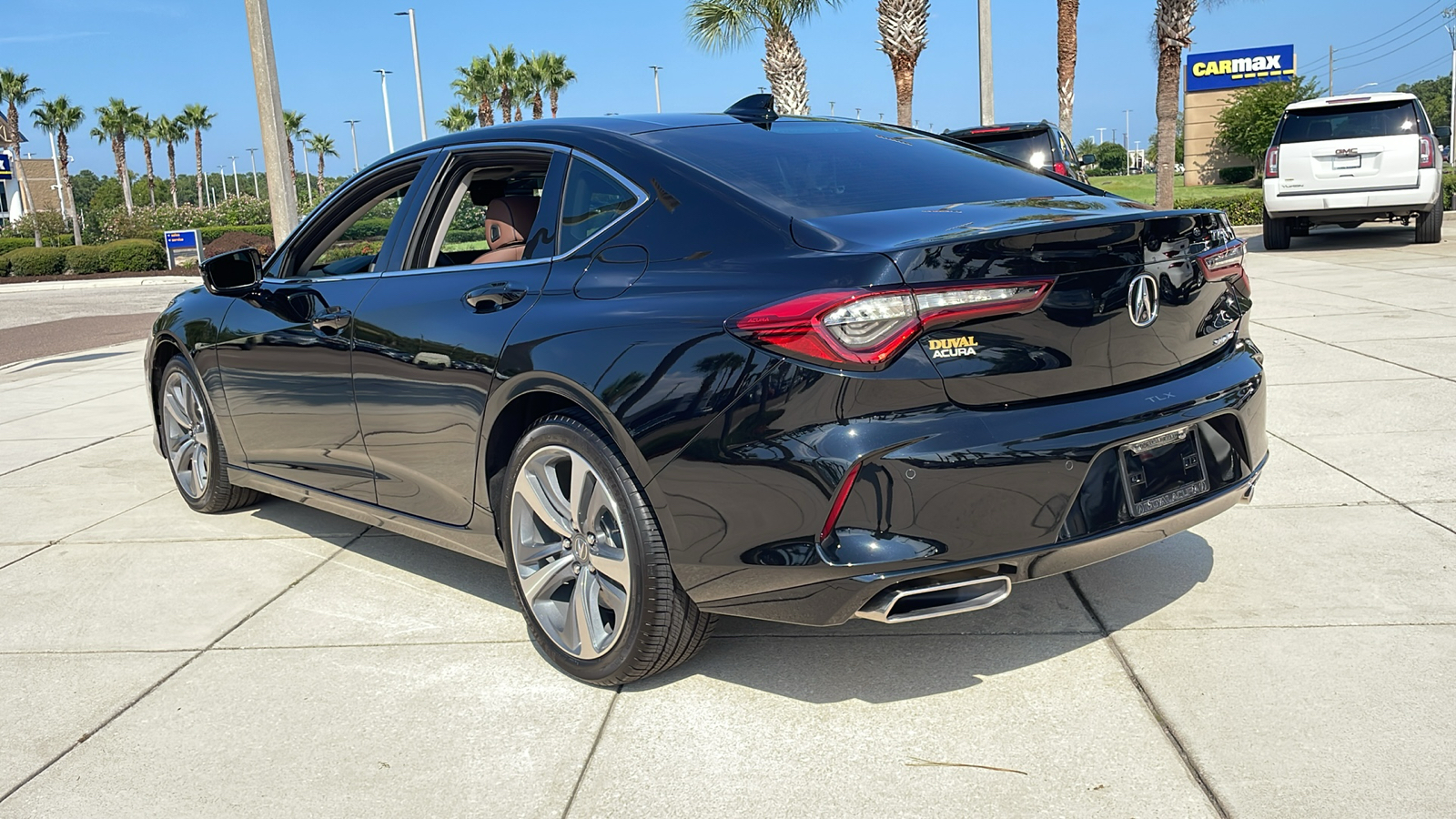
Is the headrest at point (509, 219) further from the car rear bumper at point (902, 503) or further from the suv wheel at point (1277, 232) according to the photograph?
the suv wheel at point (1277, 232)

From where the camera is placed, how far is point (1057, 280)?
2.96 meters

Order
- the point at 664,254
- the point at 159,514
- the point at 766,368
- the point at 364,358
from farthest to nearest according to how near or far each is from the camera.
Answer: the point at 159,514, the point at 364,358, the point at 664,254, the point at 766,368

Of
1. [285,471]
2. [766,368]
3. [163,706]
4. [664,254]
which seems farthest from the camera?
[285,471]

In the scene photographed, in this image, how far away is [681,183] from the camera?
3365 mm

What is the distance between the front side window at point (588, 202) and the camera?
3.51 metres

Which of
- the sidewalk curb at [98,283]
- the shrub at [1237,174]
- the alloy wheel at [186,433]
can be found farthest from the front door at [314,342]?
the shrub at [1237,174]

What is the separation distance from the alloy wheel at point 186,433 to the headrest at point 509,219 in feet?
6.30

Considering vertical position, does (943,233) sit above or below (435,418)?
above

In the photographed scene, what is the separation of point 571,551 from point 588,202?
1018 millimetres

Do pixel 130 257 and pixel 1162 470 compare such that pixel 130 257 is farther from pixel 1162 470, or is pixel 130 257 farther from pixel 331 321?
pixel 1162 470

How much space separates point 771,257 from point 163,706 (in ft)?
7.39

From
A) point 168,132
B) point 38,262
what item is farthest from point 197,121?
point 38,262

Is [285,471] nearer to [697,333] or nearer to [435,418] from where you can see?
[435,418]

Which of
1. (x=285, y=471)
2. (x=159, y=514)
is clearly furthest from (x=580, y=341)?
(x=159, y=514)
